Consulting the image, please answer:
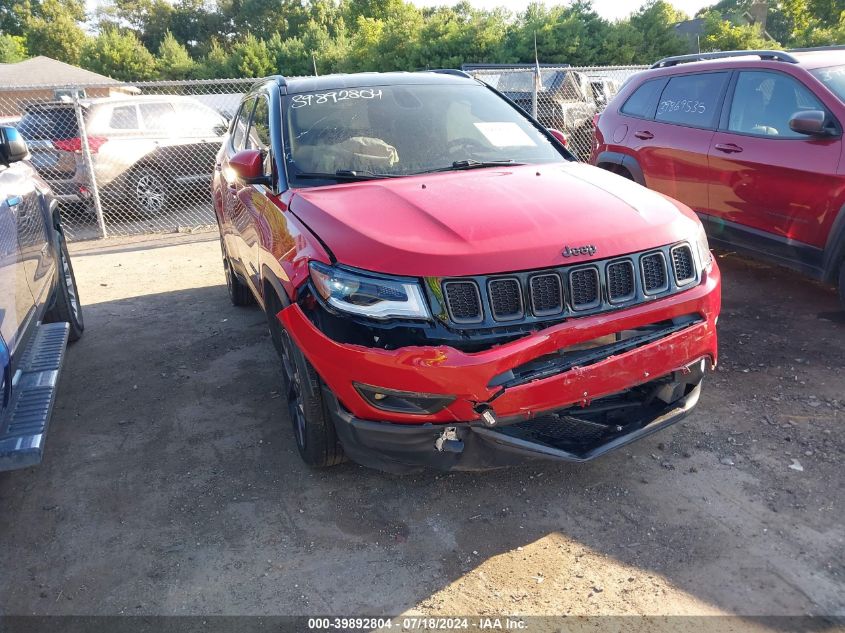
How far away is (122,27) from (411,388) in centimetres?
7172

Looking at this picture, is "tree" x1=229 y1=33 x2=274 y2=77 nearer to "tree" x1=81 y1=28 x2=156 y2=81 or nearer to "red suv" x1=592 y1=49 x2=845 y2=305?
"tree" x1=81 y1=28 x2=156 y2=81

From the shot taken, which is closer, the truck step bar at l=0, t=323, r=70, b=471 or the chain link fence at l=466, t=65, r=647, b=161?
the truck step bar at l=0, t=323, r=70, b=471

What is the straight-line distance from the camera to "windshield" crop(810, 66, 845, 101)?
472 cm

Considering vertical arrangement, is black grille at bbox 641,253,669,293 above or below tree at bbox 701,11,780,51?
below

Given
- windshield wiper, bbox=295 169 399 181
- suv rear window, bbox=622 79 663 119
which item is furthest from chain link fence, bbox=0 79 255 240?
windshield wiper, bbox=295 169 399 181

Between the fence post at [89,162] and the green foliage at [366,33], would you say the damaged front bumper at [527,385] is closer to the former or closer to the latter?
the fence post at [89,162]

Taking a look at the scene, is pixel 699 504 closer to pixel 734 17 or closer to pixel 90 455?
pixel 90 455

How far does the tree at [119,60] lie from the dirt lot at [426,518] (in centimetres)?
4689

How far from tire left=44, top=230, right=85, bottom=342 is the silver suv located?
458cm

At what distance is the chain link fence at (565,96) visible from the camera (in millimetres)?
12094

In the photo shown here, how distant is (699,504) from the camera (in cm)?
293

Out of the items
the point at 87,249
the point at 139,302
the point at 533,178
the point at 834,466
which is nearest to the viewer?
the point at 834,466

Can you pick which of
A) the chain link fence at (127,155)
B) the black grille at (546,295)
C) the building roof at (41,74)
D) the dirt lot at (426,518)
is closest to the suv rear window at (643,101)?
the dirt lot at (426,518)

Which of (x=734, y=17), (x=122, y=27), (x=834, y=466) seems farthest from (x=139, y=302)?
(x=122, y=27)
